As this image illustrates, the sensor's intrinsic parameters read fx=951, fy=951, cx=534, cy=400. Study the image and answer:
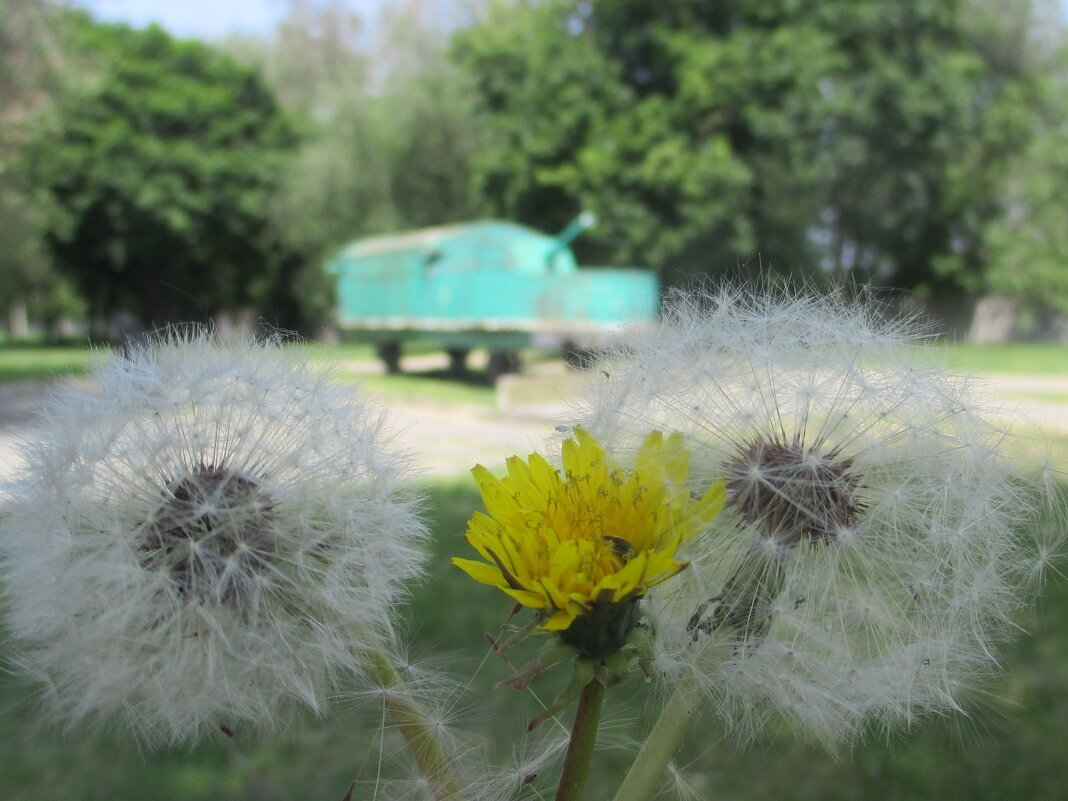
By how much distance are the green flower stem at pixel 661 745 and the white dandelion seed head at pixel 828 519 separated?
0.02 meters

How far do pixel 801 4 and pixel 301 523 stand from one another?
21.7 meters

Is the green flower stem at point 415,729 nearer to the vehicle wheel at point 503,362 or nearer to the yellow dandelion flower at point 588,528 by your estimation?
the yellow dandelion flower at point 588,528

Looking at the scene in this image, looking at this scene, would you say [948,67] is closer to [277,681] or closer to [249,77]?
[249,77]

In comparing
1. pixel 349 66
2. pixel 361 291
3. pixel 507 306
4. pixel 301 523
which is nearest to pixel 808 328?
pixel 301 523

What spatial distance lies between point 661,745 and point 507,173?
2189 cm

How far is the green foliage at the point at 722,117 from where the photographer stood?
63.7ft

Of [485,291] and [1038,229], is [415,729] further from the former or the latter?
[1038,229]

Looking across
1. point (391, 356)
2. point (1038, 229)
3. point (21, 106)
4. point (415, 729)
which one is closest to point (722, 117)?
point (391, 356)

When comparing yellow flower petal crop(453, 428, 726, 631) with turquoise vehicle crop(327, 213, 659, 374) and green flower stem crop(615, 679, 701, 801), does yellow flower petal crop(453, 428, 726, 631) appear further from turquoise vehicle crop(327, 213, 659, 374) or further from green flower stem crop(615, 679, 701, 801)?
turquoise vehicle crop(327, 213, 659, 374)

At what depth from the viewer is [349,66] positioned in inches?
1193

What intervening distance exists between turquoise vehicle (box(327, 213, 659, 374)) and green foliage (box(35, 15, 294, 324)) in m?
11.5

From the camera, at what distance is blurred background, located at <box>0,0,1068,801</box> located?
13.7 m

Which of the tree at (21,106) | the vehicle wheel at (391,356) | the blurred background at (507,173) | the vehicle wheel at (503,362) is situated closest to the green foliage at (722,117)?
the blurred background at (507,173)

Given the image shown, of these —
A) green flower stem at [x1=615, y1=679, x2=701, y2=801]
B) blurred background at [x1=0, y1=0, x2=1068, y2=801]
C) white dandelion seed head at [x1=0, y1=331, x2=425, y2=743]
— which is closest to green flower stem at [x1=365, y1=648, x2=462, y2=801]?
white dandelion seed head at [x1=0, y1=331, x2=425, y2=743]
